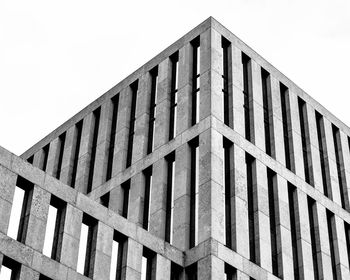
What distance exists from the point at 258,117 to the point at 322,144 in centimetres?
804

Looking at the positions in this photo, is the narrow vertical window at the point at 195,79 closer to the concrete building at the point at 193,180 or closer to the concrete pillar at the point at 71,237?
the concrete building at the point at 193,180

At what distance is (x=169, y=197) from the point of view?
1976 inches

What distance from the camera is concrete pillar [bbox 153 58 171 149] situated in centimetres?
5325

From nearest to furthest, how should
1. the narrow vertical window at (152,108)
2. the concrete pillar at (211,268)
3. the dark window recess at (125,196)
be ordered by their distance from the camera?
the concrete pillar at (211,268)
the dark window recess at (125,196)
the narrow vertical window at (152,108)

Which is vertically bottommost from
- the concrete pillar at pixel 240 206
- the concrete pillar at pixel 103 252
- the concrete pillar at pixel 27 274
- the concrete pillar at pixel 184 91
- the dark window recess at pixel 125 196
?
the concrete pillar at pixel 27 274

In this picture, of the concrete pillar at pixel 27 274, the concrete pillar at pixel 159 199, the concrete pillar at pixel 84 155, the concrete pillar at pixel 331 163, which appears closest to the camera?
the concrete pillar at pixel 27 274

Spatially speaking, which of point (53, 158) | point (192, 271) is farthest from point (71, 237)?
→ point (53, 158)

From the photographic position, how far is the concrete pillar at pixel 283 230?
1926 inches

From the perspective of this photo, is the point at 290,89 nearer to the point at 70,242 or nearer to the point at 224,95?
the point at 224,95

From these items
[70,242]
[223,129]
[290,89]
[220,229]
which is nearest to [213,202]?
[220,229]

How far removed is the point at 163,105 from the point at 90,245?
1503 cm

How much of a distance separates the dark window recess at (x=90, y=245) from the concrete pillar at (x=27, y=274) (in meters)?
3.20

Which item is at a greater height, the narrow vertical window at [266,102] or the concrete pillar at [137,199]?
the narrow vertical window at [266,102]

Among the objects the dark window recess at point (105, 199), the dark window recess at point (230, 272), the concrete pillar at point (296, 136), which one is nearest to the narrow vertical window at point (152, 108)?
the dark window recess at point (105, 199)
